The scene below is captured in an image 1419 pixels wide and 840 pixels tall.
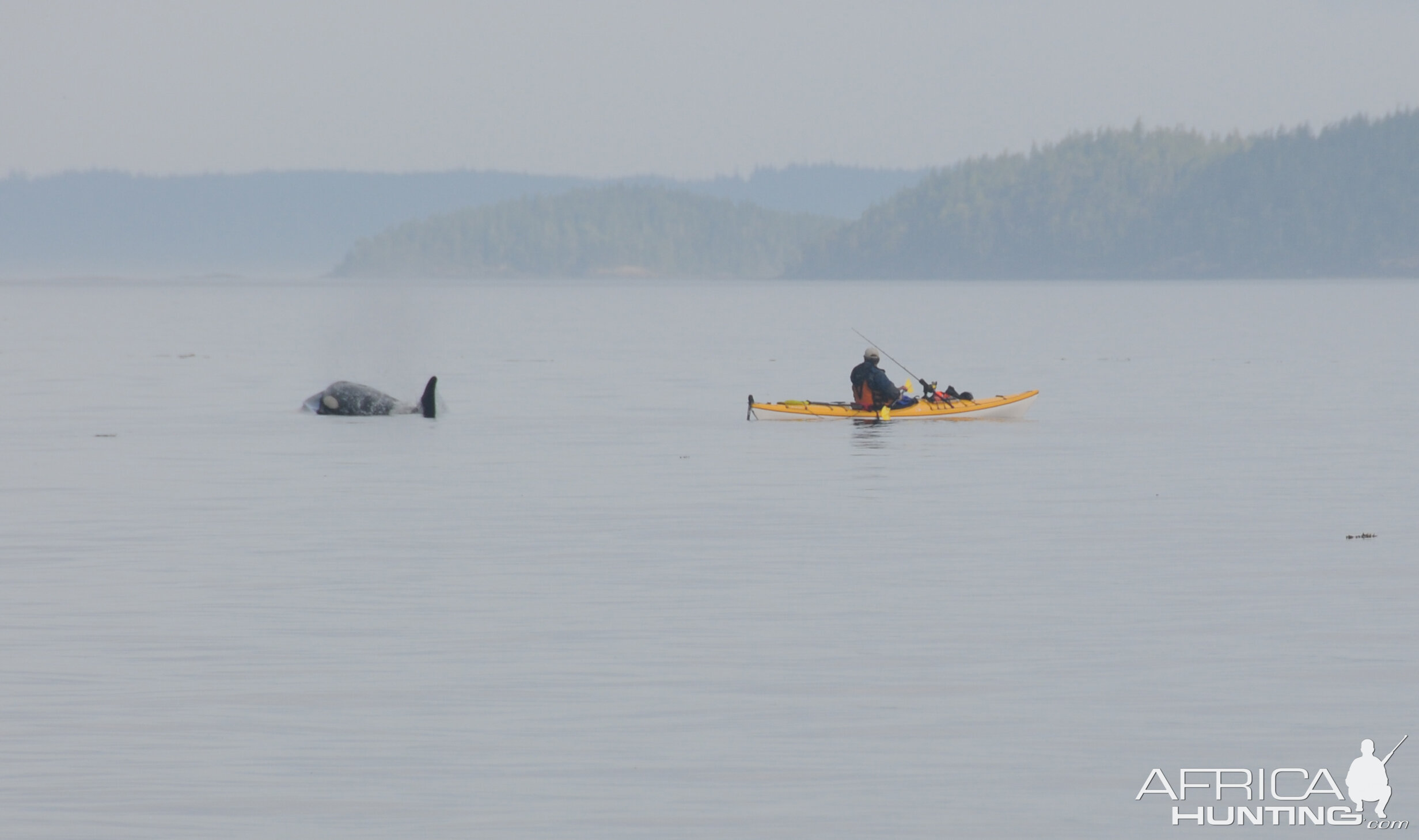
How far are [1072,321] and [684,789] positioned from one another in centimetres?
13540

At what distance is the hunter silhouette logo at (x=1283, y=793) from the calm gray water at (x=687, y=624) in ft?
0.47

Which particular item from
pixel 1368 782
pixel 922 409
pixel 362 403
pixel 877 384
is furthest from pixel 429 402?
pixel 1368 782

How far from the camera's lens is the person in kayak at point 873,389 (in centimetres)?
3903

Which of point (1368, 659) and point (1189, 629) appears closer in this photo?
point (1368, 659)

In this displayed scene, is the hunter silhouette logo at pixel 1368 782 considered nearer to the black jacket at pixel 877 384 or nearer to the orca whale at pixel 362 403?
the black jacket at pixel 877 384

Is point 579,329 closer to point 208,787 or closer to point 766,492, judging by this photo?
point 766,492

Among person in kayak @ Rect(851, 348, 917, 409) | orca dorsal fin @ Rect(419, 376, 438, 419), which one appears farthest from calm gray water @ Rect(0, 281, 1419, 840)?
orca dorsal fin @ Rect(419, 376, 438, 419)

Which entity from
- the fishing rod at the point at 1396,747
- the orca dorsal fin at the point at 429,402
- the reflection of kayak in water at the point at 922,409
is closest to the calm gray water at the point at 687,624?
the fishing rod at the point at 1396,747

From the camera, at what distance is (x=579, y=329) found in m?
127

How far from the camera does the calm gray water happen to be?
11.8m

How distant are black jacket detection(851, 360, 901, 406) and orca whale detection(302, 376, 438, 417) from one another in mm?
9439

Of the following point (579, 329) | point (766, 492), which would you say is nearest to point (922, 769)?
point (766, 492)

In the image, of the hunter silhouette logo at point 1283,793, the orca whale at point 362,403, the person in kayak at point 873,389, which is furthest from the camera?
the orca whale at point 362,403

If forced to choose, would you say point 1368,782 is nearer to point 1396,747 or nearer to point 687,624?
point 1396,747
